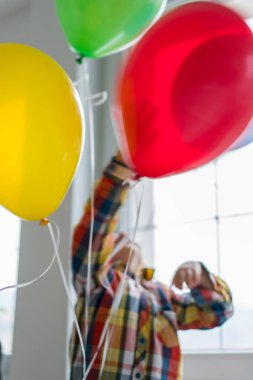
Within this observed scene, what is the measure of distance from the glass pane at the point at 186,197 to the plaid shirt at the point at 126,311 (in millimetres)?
337

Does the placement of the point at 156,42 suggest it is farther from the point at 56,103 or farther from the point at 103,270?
the point at 103,270

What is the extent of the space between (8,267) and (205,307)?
742 millimetres

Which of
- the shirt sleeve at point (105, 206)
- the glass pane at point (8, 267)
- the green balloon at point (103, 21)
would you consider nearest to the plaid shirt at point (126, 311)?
the shirt sleeve at point (105, 206)

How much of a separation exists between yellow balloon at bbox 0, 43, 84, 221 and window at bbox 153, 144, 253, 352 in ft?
2.07

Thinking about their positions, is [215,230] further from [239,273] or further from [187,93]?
[187,93]

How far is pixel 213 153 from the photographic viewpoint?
1038 mm

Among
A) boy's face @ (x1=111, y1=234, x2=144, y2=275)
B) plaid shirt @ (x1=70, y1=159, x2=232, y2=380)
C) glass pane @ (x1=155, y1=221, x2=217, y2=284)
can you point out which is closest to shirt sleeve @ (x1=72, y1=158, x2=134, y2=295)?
plaid shirt @ (x1=70, y1=159, x2=232, y2=380)

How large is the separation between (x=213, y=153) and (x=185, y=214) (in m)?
0.63

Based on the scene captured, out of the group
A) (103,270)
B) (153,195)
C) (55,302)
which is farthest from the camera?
(153,195)

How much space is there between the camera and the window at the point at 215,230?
1.49 m

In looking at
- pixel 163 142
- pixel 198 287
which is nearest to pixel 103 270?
pixel 198 287

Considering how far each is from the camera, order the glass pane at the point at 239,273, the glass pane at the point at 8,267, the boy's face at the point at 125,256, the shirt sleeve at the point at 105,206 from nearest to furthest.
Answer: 1. the shirt sleeve at the point at 105,206
2. the boy's face at the point at 125,256
3. the glass pane at the point at 239,273
4. the glass pane at the point at 8,267

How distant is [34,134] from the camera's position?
3.25ft

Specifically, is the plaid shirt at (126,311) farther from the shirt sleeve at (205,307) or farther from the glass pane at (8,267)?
the glass pane at (8,267)
